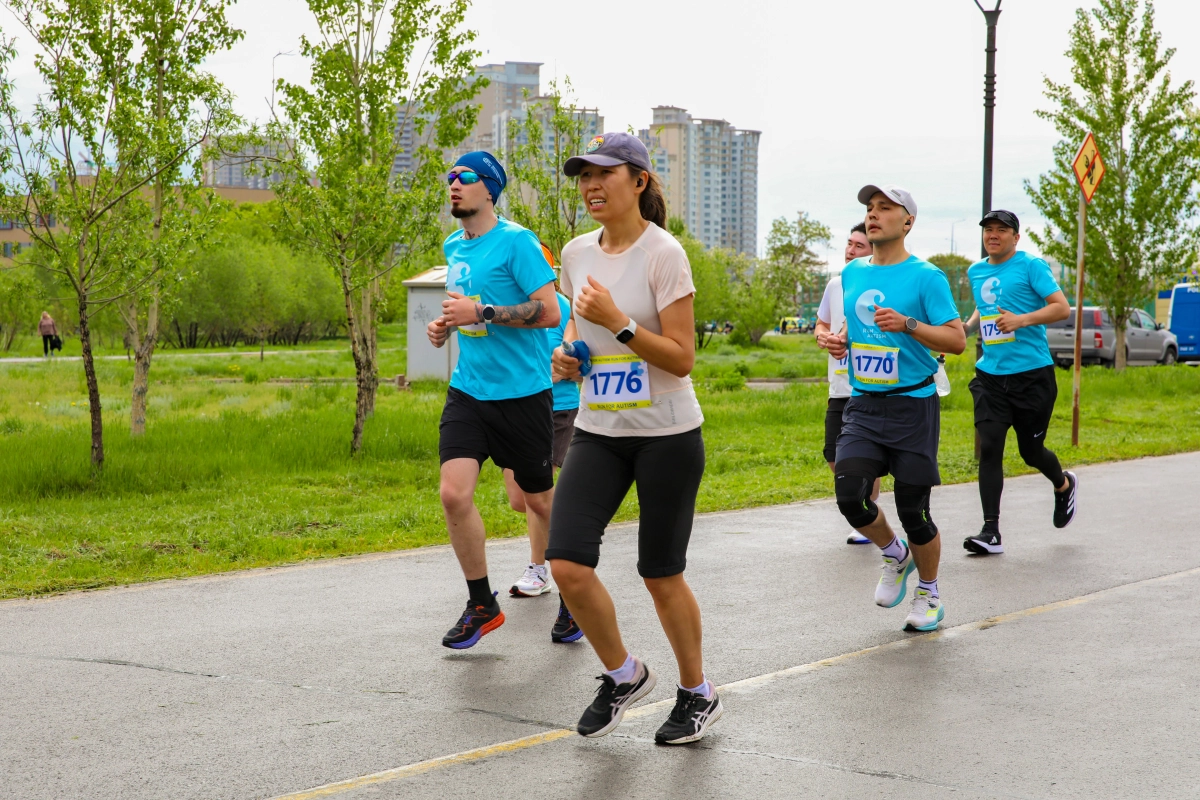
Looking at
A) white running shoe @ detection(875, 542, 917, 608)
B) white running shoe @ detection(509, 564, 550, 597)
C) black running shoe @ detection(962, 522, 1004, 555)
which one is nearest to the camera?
white running shoe @ detection(875, 542, 917, 608)

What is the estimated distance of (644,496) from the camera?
4293 millimetres

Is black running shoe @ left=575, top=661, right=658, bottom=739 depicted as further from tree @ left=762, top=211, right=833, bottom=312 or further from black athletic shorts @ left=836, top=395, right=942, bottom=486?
tree @ left=762, top=211, right=833, bottom=312

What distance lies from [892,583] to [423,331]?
23072mm

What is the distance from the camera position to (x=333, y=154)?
13367 millimetres

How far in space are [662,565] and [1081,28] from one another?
82.7 ft

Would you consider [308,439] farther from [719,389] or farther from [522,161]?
[719,389]

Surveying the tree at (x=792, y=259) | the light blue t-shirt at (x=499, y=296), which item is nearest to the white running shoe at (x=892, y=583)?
the light blue t-shirt at (x=499, y=296)

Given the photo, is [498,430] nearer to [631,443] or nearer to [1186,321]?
[631,443]

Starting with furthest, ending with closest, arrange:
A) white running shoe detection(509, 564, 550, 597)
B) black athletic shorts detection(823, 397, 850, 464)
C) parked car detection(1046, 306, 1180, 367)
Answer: parked car detection(1046, 306, 1180, 367) < black athletic shorts detection(823, 397, 850, 464) < white running shoe detection(509, 564, 550, 597)

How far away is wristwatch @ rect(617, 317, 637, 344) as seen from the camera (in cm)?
401

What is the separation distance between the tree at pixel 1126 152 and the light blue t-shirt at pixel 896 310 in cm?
2145

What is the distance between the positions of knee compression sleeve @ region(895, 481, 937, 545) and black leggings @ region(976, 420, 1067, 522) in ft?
7.89

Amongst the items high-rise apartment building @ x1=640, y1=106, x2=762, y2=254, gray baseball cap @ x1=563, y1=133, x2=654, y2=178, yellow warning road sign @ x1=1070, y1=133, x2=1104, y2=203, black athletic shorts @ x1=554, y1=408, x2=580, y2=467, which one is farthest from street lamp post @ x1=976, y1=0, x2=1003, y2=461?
high-rise apartment building @ x1=640, y1=106, x2=762, y2=254

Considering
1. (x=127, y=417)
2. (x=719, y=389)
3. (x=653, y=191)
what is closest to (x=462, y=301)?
(x=653, y=191)
